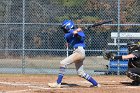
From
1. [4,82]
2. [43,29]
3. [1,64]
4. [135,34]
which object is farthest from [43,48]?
[4,82]

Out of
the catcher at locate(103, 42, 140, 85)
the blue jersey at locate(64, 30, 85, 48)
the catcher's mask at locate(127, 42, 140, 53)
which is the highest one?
the blue jersey at locate(64, 30, 85, 48)

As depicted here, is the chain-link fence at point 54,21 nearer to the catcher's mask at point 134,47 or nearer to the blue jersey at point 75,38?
the catcher's mask at point 134,47

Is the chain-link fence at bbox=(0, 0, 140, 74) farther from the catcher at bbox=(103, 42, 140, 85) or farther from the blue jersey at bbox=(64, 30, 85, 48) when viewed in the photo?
the blue jersey at bbox=(64, 30, 85, 48)

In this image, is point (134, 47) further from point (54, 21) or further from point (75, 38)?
point (54, 21)

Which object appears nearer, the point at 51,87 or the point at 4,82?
the point at 51,87

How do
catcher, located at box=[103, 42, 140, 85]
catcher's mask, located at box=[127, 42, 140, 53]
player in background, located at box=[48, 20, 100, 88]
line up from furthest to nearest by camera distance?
1. catcher's mask, located at box=[127, 42, 140, 53]
2. catcher, located at box=[103, 42, 140, 85]
3. player in background, located at box=[48, 20, 100, 88]

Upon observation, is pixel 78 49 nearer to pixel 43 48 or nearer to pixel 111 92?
pixel 111 92

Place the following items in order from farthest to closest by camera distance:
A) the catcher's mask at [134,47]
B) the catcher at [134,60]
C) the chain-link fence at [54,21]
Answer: the chain-link fence at [54,21] < the catcher's mask at [134,47] < the catcher at [134,60]

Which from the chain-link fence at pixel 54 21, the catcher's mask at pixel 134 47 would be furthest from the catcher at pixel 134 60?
the chain-link fence at pixel 54 21

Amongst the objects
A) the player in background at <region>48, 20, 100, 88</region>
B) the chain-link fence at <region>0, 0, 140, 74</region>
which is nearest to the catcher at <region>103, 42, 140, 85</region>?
the player in background at <region>48, 20, 100, 88</region>

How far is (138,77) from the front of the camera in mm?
12859

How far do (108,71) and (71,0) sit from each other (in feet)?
13.0

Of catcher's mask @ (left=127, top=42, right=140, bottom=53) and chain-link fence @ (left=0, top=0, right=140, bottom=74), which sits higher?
chain-link fence @ (left=0, top=0, right=140, bottom=74)

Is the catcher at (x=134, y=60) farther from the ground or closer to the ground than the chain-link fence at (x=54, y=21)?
closer to the ground
